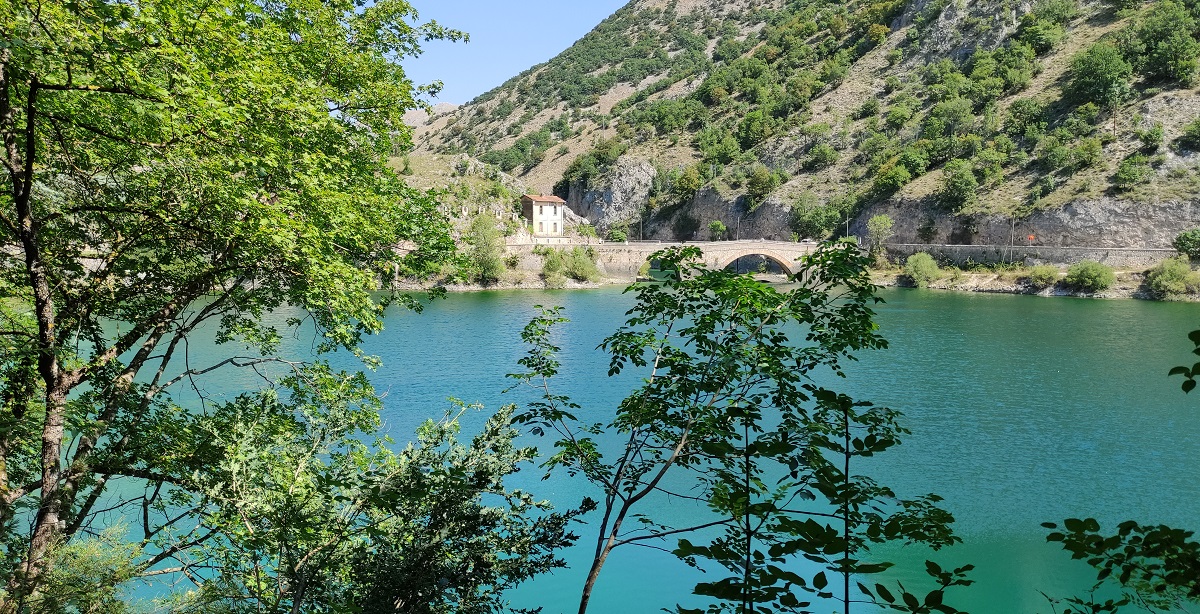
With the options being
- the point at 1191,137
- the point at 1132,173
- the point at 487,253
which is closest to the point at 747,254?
the point at 487,253

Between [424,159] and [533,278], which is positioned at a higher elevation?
[424,159]

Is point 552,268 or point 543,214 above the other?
point 543,214

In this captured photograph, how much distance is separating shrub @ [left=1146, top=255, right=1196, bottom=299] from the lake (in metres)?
8.22

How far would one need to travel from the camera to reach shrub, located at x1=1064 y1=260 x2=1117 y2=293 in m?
49.7

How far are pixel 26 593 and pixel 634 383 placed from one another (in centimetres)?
1999

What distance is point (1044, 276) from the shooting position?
5334cm

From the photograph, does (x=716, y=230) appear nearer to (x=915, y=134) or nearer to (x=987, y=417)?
(x=915, y=134)

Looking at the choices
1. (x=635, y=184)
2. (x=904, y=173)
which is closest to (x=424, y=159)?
(x=635, y=184)

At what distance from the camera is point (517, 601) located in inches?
448

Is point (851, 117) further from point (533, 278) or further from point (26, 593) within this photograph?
point (26, 593)

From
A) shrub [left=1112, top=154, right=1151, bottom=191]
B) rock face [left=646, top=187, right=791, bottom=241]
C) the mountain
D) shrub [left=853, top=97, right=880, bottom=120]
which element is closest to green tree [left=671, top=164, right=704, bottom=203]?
the mountain

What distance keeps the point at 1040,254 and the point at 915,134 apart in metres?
28.0

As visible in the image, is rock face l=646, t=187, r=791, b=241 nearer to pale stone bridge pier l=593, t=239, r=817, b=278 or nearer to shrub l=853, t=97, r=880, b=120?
pale stone bridge pier l=593, t=239, r=817, b=278

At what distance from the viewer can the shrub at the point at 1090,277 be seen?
4972cm
